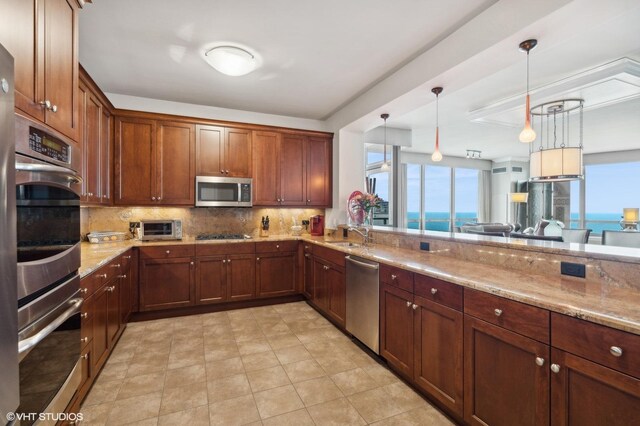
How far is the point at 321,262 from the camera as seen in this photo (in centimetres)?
374

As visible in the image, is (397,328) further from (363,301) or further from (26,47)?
(26,47)

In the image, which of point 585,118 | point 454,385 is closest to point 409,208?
point 585,118

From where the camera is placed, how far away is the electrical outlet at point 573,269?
1.73m

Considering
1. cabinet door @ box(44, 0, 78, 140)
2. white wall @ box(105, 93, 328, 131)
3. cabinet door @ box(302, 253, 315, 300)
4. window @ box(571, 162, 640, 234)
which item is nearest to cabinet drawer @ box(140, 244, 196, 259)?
cabinet door @ box(302, 253, 315, 300)

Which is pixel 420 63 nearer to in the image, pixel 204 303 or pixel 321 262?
pixel 321 262

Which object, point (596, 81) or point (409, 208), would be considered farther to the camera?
point (409, 208)

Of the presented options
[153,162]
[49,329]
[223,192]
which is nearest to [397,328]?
[49,329]

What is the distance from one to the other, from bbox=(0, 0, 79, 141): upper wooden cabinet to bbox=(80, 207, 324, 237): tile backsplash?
8.74 ft

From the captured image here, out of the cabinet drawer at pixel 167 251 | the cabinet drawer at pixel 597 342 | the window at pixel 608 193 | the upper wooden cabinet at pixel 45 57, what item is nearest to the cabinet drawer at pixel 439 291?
the cabinet drawer at pixel 597 342

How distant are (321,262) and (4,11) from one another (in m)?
3.21

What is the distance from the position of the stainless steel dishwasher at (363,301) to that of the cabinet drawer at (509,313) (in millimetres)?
963

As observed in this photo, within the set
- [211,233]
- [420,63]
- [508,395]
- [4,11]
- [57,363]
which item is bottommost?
[508,395]

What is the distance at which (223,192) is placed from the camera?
416 cm

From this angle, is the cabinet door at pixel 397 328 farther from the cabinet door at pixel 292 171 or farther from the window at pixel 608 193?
the window at pixel 608 193
